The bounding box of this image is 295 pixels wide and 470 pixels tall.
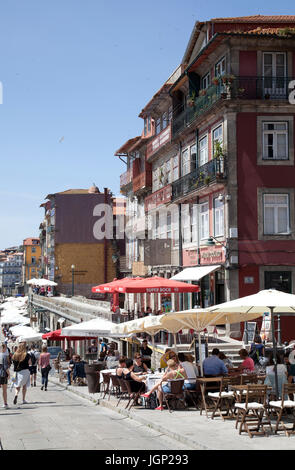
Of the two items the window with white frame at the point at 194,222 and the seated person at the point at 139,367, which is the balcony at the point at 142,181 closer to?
the window with white frame at the point at 194,222

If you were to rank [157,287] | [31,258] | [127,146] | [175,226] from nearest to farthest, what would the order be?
[157,287]
[175,226]
[127,146]
[31,258]

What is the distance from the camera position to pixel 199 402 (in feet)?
56.1

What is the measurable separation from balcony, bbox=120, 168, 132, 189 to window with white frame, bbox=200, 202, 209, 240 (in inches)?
818

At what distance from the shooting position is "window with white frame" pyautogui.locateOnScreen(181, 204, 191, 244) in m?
36.9

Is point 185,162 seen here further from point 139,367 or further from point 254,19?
point 139,367

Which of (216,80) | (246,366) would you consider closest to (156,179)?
(216,80)

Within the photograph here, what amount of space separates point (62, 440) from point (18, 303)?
302 ft

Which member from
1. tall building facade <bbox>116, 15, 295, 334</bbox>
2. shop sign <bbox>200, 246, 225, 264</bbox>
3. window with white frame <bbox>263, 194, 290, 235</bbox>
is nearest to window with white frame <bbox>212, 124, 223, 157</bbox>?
tall building facade <bbox>116, 15, 295, 334</bbox>

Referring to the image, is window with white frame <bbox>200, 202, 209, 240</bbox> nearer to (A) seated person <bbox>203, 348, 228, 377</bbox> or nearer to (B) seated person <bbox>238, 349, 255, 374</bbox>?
(B) seated person <bbox>238, 349, 255, 374</bbox>

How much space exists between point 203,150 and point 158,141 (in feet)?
30.0

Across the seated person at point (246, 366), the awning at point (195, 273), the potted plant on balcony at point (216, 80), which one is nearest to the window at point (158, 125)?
the awning at point (195, 273)

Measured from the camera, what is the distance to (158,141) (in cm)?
4322
